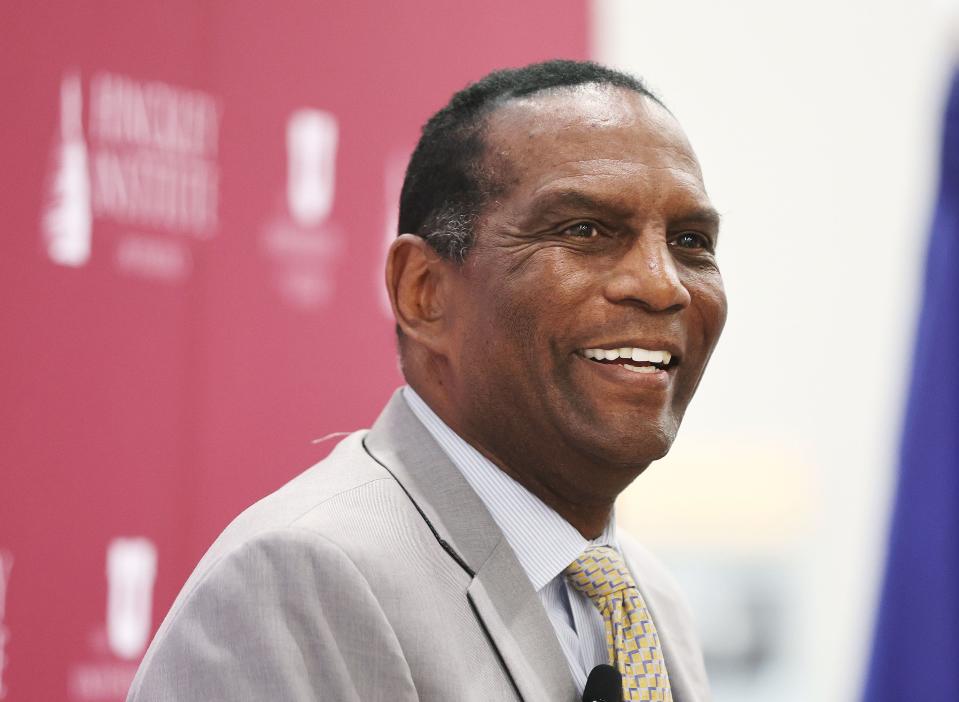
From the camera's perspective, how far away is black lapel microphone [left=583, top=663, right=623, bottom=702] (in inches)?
55.0

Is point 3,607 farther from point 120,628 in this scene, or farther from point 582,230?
point 582,230

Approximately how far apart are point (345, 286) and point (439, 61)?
0.68m

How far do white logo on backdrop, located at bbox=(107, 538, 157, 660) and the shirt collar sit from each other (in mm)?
998

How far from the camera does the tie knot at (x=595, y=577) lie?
1.58 m

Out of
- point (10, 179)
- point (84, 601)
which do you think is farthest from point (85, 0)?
point (84, 601)

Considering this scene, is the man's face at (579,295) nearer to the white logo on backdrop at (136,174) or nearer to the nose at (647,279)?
the nose at (647,279)

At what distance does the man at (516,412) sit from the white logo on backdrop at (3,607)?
941 mm

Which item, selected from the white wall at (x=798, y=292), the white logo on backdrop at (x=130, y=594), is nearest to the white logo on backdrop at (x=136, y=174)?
the white logo on backdrop at (x=130, y=594)

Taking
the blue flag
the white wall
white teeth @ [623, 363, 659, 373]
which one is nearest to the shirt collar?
white teeth @ [623, 363, 659, 373]

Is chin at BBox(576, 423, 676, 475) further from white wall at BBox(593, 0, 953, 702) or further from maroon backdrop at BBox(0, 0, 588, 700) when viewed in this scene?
white wall at BBox(593, 0, 953, 702)

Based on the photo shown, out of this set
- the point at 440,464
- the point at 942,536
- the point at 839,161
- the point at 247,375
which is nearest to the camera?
the point at 440,464

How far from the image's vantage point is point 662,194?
1591 mm

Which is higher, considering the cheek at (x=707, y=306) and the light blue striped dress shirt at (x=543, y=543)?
the cheek at (x=707, y=306)

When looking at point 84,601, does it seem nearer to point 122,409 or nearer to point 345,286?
point 122,409
